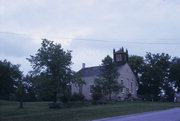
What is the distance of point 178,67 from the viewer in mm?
63500

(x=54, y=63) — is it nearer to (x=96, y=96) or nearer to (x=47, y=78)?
(x=47, y=78)

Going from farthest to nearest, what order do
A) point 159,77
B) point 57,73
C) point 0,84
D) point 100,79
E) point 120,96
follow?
point 159,77 → point 120,96 → point 100,79 → point 57,73 → point 0,84

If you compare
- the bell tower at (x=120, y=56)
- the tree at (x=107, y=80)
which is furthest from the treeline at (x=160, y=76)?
the tree at (x=107, y=80)

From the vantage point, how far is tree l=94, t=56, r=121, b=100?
46094mm

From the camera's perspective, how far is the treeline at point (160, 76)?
6362 cm

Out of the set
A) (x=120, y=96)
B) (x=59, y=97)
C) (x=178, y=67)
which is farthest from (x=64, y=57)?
(x=178, y=67)

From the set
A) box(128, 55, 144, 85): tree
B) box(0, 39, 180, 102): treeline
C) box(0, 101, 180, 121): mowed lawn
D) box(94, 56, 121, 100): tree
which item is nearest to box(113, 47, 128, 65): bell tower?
box(128, 55, 144, 85): tree

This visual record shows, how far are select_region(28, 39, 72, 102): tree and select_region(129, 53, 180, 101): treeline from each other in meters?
32.4

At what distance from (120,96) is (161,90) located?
13402 mm

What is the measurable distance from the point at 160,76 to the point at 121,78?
9.56 m

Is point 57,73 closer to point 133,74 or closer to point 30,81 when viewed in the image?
point 30,81

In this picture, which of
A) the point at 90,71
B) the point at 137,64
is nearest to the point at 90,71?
the point at 90,71

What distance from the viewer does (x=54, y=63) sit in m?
34.3

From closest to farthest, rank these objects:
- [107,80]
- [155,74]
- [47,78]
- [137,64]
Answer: [47,78]
[107,80]
[155,74]
[137,64]
